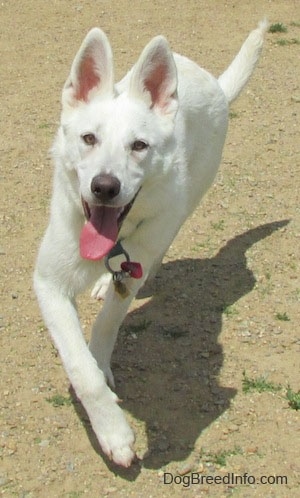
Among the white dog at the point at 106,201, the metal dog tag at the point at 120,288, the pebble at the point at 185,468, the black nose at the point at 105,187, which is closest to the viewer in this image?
the black nose at the point at 105,187

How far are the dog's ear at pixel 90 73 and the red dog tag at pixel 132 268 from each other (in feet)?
2.58

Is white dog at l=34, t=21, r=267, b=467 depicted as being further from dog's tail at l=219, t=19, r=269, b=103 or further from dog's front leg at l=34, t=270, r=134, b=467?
dog's tail at l=219, t=19, r=269, b=103

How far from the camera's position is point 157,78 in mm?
4270

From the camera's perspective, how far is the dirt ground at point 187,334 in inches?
164

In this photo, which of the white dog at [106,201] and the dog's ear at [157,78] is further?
the dog's ear at [157,78]

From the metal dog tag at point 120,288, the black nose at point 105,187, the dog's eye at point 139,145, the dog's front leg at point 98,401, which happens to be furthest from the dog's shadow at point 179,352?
the dog's eye at point 139,145

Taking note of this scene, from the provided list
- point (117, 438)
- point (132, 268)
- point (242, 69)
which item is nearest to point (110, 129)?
point (132, 268)

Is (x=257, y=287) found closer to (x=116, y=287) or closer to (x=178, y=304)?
(x=178, y=304)

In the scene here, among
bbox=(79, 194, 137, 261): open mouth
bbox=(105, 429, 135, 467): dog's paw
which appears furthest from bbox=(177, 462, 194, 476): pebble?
bbox=(79, 194, 137, 261): open mouth

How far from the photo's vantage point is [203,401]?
4.66 metres

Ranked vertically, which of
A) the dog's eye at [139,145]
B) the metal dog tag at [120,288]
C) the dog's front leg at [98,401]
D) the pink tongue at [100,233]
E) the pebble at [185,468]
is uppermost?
the dog's eye at [139,145]

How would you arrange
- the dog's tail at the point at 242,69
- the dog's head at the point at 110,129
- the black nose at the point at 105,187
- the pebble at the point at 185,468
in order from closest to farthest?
the black nose at the point at 105,187, the dog's head at the point at 110,129, the pebble at the point at 185,468, the dog's tail at the point at 242,69

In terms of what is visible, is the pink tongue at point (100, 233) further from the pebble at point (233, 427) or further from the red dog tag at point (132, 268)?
the pebble at point (233, 427)

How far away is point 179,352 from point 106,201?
1.57m
